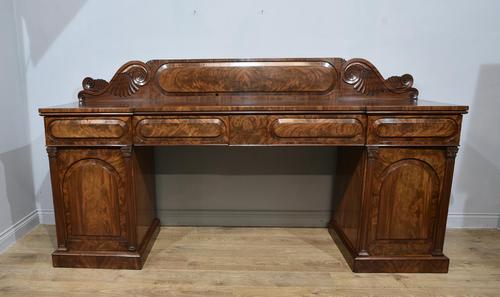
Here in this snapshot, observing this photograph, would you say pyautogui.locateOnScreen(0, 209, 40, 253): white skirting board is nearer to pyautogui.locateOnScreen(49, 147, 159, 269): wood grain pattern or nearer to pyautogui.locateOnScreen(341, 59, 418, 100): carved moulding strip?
pyautogui.locateOnScreen(49, 147, 159, 269): wood grain pattern

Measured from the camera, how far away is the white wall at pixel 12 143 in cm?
207

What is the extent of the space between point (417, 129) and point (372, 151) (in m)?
0.24

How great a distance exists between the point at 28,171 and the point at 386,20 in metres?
2.62

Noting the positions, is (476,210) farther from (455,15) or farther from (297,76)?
(297,76)

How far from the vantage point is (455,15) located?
83.8 inches

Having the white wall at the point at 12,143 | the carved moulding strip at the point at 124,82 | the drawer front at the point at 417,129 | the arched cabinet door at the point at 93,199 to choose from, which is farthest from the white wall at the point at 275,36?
the arched cabinet door at the point at 93,199

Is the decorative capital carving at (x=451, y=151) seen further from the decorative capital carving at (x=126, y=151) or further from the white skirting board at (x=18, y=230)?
the white skirting board at (x=18, y=230)

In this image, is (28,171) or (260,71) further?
(28,171)

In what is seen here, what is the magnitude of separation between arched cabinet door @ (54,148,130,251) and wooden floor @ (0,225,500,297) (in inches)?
7.2

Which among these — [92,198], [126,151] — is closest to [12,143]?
[92,198]

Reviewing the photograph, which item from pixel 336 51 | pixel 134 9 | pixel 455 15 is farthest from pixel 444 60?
pixel 134 9

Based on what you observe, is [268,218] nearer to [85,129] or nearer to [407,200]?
[407,200]

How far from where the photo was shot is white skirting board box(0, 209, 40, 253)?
2.06m

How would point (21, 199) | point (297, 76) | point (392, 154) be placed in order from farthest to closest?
point (21, 199), point (297, 76), point (392, 154)
